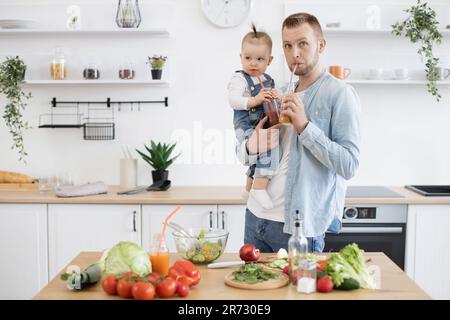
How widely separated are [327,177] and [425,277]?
1.72 meters

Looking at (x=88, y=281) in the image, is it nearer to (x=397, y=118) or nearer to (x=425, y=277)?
(x=425, y=277)

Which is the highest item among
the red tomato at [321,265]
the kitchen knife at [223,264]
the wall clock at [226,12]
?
the wall clock at [226,12]

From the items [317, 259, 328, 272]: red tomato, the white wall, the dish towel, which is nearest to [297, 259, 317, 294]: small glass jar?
[317, 259, 328, 272]: red tomato

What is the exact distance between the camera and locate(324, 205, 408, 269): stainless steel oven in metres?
3.65

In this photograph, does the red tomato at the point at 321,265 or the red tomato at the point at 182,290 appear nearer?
the red tomato at the point at 182,290

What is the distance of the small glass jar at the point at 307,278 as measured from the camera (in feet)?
5.99

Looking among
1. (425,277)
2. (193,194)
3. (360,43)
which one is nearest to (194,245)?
(193,194)

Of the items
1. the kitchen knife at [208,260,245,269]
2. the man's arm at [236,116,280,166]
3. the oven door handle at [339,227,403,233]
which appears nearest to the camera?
the kitchen knife at [208,260,245,269]

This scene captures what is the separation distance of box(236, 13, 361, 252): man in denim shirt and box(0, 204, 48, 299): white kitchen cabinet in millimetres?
1804

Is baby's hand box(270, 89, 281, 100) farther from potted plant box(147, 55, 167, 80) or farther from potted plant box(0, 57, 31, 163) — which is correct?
potted plant box(0, 57, 31, 163)

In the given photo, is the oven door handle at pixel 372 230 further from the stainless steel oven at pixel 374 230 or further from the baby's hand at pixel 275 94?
the baby's hand at pixel 275 94

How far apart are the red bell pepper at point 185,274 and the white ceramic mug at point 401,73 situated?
267 centimetres

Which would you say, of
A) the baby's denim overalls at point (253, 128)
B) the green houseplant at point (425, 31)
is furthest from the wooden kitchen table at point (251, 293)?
the green houseplant at point (425, 31)

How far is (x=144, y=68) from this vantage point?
4234mm
